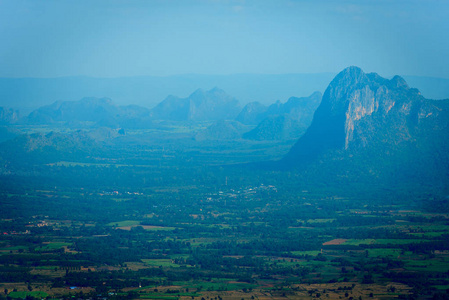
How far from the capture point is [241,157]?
179m

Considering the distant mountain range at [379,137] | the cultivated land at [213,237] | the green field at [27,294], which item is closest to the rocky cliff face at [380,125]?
the distant mountain range at [379,137]

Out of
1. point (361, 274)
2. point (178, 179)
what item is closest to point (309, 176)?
point (178, 179)

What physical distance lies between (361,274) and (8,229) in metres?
49.9

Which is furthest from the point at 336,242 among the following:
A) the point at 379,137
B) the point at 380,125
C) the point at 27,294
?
the point at 380,125

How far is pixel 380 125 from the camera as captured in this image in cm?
15225

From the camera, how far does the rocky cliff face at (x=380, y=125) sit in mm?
147750

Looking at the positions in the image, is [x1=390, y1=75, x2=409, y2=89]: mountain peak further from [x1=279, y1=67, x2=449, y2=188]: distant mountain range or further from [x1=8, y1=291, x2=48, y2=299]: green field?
[x1=8, y1=291, x2=48, y2=299]: green field

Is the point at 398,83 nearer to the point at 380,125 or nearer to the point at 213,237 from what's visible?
the point at 380,125

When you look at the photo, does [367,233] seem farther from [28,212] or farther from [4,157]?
[4,157]

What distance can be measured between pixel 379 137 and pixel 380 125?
3515 mm

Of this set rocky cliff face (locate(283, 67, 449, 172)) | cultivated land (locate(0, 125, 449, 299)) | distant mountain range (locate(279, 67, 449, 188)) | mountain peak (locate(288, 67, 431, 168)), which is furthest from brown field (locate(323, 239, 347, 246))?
mountain peak (locate(288, 67, 431, 168))

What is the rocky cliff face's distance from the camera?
147750 mm

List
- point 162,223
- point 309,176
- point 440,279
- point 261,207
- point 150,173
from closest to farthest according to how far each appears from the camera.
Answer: point 440,279 < point 162,223 < point 261,207 < point 309,176 < point 150,173

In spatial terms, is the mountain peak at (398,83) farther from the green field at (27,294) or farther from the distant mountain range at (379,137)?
the green field at (27,294)
